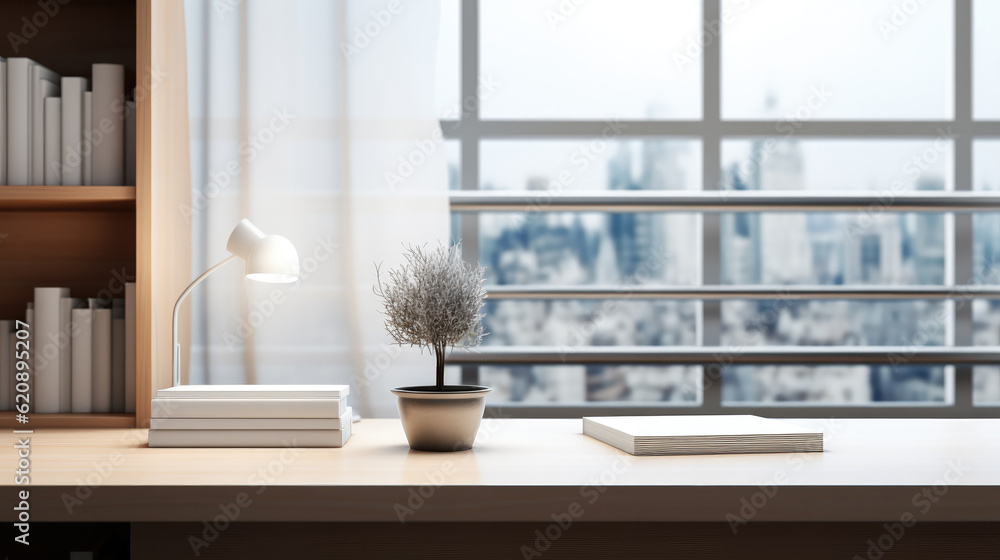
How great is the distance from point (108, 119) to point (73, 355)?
1.49 ft

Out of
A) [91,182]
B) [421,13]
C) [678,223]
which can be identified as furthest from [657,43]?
[91,182]

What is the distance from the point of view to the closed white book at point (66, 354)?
140cm

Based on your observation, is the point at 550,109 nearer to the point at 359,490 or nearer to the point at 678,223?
the point at 678,223

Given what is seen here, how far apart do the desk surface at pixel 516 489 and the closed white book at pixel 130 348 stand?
401mm

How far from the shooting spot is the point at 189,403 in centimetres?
119

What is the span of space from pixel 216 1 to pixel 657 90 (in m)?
1.12

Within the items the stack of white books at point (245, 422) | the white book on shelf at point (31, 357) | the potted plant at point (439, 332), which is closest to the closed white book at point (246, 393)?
the stack of white books at point (245, 422)

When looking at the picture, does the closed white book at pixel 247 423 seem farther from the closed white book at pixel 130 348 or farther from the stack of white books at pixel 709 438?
the stack of white books at pixel 709 438

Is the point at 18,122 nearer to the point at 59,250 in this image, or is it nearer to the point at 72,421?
the point at 59,250

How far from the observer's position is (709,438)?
1.08 meters
